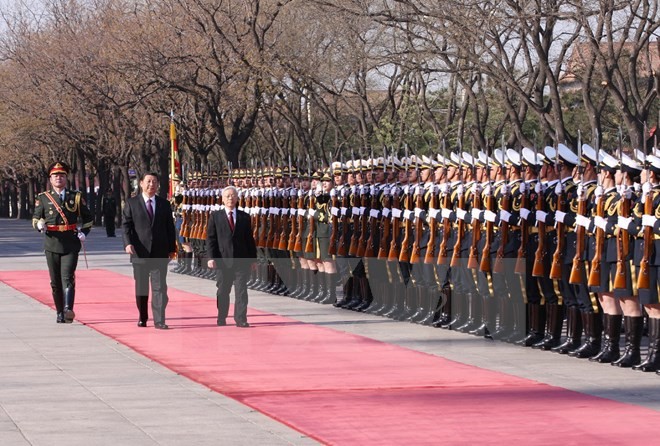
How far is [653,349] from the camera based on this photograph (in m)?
12.1

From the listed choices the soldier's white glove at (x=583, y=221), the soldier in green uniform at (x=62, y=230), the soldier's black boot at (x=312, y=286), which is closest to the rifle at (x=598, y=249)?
the soldier's white glove at (x=583, y=221)

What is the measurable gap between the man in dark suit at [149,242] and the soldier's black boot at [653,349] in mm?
5937

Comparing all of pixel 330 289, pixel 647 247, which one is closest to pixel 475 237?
pixel 647 247

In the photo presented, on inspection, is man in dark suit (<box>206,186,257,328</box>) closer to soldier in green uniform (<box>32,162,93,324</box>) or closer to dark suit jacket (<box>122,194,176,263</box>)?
dark suit jacket (<box>122,194,176,263</box>)

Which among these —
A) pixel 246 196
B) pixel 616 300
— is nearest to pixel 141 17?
pixel 246 196

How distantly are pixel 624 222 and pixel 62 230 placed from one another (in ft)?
23.8

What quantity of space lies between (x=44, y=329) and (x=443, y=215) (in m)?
Result: 4.47

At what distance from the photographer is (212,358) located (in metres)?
13.3

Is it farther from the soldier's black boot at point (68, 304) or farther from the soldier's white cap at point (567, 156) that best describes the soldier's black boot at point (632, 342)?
the soldier's black boot at point (68, 304)

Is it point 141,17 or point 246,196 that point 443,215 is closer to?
point 246,196

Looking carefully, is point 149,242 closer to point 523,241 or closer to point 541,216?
point 523,241

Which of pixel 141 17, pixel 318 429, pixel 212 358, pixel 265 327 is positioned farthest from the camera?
pixel 141 17

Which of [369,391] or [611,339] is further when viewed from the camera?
[611,339]

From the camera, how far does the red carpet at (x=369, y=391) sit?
30.0ft
